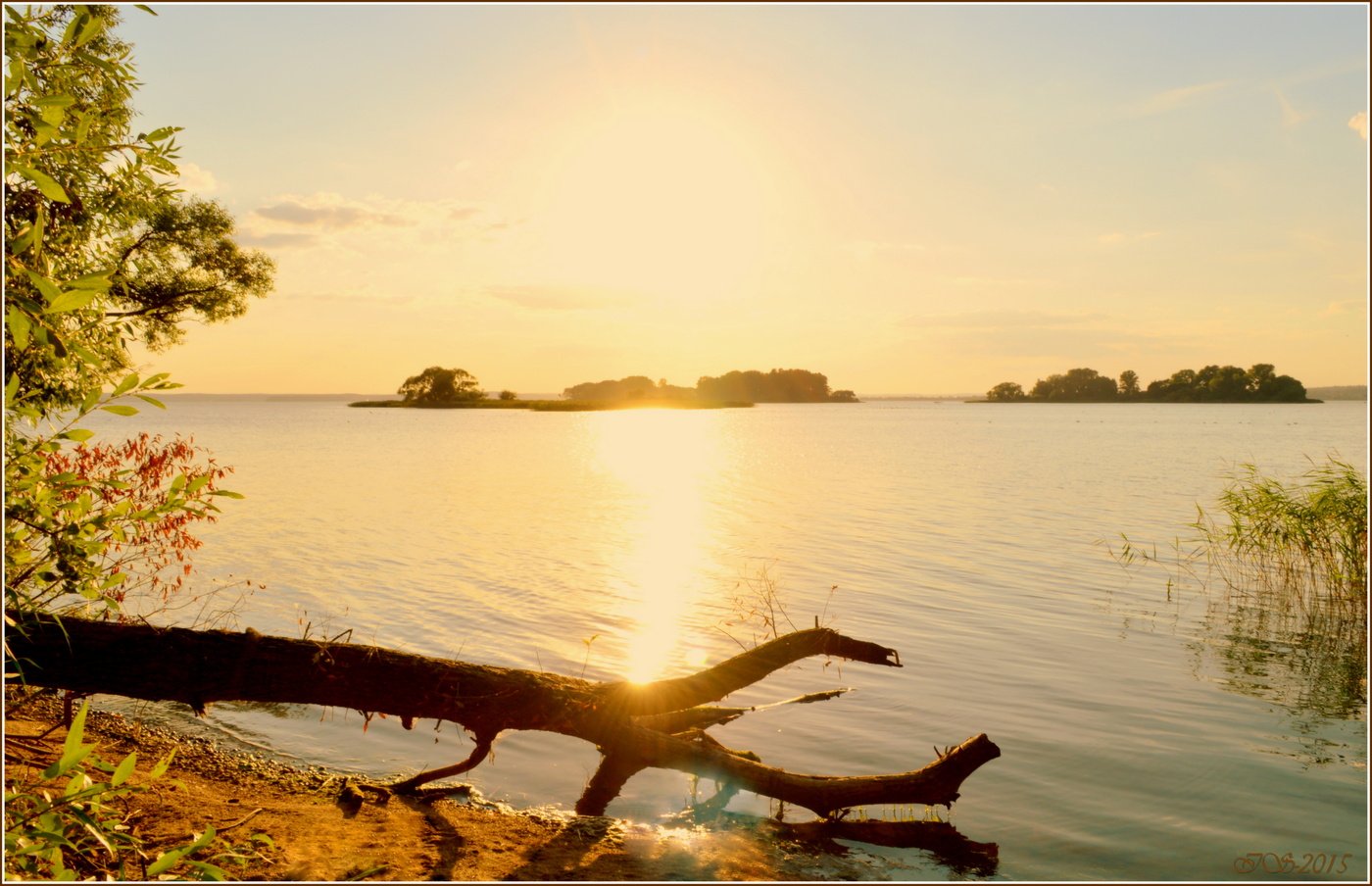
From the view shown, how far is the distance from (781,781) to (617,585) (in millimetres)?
13719

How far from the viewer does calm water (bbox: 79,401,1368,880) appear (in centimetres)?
1039

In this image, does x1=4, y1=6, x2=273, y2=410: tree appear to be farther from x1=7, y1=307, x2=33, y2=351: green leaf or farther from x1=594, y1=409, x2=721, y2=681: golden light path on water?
x1=594, y1=409, x2=721, y2=681: golden light path on water

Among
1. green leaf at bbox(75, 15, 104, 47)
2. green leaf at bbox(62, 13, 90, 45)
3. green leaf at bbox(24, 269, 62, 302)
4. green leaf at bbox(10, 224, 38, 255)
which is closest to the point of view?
green leaf at bbox(24, 269, 62, 302)

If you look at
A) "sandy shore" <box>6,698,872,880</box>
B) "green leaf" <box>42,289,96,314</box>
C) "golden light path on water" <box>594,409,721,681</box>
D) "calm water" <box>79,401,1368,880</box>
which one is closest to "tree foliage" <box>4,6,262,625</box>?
"green leaf" <box>42,289,96,314</box>

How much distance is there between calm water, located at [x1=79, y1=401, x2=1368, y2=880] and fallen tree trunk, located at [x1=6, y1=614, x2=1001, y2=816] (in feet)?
2.68

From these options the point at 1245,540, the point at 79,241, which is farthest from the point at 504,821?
the point at 1245,540

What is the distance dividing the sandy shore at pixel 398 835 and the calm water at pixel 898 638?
905 mm

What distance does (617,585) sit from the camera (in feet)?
74.4

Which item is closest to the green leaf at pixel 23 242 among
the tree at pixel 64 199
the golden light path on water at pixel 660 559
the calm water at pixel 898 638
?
the tree at pixel 64 199

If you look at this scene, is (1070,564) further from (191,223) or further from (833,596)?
(191,223)

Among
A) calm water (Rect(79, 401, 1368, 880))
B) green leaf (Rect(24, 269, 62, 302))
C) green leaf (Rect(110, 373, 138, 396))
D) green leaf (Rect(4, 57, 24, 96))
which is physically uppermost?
green leaf (Rect(4, 57, 24, 96))

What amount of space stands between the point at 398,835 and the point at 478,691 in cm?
153

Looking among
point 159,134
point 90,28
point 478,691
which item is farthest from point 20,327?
point 478,691

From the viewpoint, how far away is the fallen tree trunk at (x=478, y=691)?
851 centimetres
